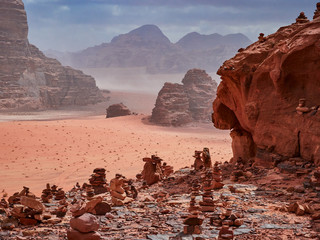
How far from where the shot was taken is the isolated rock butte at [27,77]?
73.6 metres

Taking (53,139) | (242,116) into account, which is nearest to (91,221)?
(242,116)

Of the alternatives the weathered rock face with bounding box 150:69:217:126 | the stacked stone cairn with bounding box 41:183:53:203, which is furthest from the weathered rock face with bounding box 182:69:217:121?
the stacked stone cairn with bounding box 41:183:53:203

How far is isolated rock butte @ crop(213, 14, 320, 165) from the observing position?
9961mm

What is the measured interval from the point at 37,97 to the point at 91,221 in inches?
3016

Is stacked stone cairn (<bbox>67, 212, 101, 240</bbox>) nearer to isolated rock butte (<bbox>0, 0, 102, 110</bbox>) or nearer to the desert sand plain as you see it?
the desert sand plain

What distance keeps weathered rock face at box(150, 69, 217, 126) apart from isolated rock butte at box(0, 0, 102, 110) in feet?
119

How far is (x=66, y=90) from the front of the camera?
85.4 metres

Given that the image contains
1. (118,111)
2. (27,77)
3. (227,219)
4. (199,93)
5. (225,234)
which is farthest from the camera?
(27,77)

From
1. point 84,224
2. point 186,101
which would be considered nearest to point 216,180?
point 84,224

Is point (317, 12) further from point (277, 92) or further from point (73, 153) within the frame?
point (73, 153)

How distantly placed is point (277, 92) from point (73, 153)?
16165mm

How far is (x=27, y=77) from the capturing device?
78375 mm

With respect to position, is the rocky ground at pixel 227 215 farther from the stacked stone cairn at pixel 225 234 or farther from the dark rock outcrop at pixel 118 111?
the dark rock outcrop at pixel 118 111

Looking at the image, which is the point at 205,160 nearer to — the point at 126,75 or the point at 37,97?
the point at 37,97
